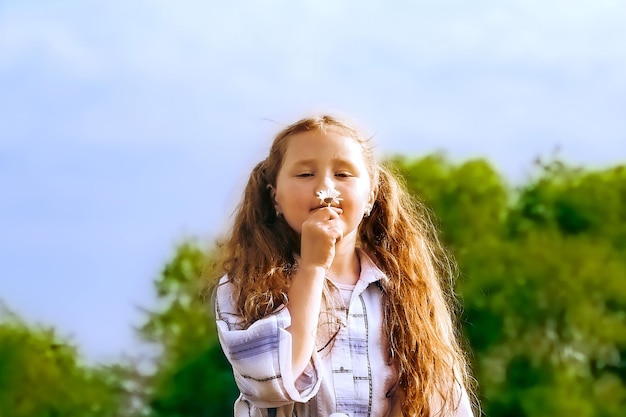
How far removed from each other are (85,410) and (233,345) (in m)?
6.05

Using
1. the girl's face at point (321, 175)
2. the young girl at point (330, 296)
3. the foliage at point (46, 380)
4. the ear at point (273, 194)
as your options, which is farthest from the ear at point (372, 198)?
the foliage at point (46, 380)

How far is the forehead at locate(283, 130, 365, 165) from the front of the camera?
7.34 ft

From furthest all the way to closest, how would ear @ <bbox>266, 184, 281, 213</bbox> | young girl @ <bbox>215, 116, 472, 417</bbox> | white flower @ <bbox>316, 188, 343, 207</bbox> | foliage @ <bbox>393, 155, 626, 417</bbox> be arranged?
1. foliage @ <bbox>393, 155, 626, 417</bbox>
2. ear @ <bbox>266, 184, 281, 213</bbox>
3. white flower @ <bbox>316, 188, 343, 207</bbox>
4. young girl @ <bbox>215, 116, 472, 417</bbox>

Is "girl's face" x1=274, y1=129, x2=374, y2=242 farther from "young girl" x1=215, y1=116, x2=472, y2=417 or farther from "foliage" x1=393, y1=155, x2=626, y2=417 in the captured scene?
"foliage" x1=393, y1=155, x2=626, y2=417

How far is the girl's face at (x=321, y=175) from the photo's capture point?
2.22 metres

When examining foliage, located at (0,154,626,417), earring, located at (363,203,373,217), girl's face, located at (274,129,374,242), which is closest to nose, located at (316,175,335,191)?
girl's face, located at (274,129,374,242)

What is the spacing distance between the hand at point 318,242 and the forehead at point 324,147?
0.15 metres

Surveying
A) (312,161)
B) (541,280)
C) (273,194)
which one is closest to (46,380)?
(541,280)

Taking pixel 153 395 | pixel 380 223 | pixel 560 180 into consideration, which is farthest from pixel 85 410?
pixel 380 223

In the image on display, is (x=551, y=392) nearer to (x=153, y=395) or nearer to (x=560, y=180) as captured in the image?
(x=560, y=180)

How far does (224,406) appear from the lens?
290 inches

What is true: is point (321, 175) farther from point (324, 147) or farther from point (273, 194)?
point (273, 194)

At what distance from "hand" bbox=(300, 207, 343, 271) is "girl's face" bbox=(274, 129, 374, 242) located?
0.19 ft

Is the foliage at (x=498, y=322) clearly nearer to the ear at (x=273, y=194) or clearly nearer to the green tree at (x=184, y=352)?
the green tree at (x=184, y=352)
